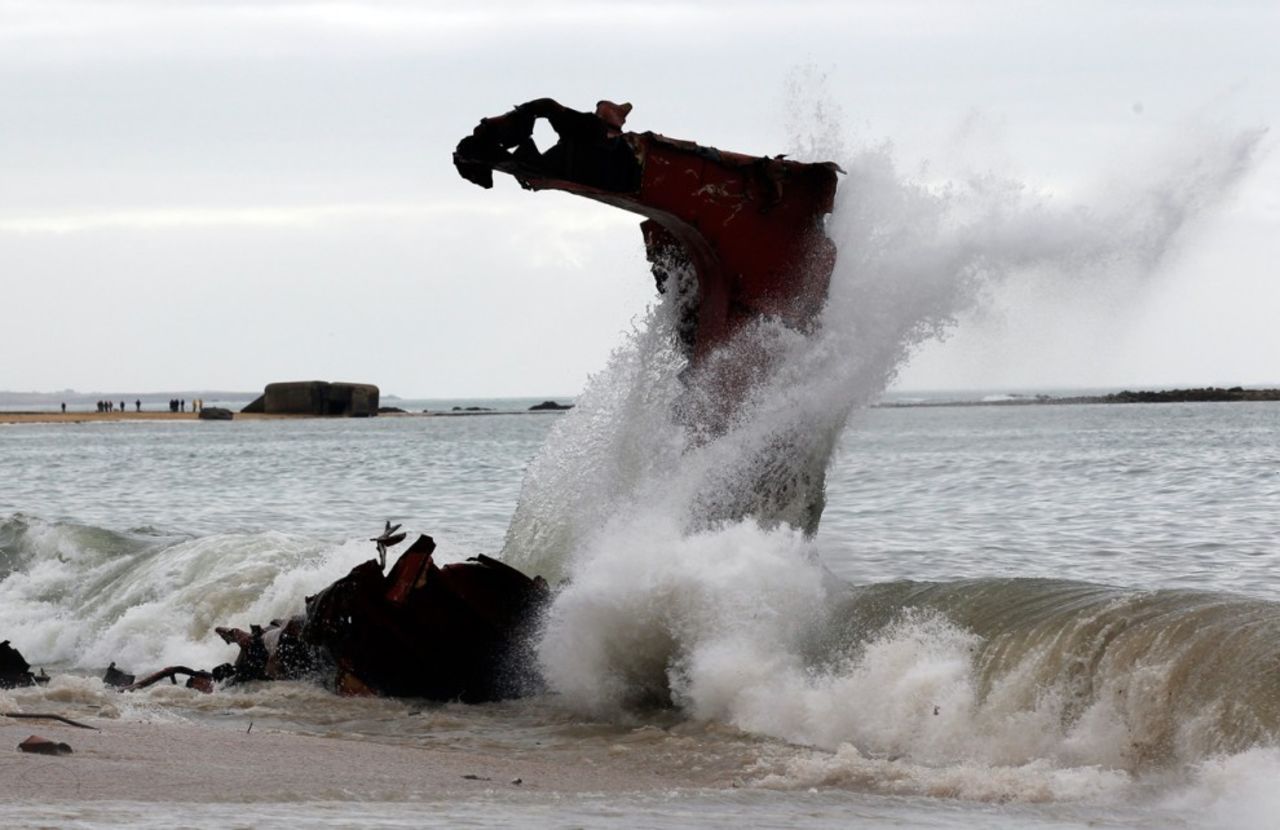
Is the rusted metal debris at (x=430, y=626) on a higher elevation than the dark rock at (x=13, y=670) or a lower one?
higher

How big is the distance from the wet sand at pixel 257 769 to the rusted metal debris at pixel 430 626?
1.43 meters

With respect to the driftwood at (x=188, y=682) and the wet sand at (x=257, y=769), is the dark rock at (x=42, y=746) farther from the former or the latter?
the driftwood at (x=188, y=682)

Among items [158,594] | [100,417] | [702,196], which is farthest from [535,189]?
[100,417]

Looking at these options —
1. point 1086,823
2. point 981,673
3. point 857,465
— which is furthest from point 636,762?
point 857,465

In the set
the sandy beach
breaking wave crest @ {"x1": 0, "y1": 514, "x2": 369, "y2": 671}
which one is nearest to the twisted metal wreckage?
breaking wave crest @ {"x1": 0, "y1": 514, "x2": 369, "y2": 671}

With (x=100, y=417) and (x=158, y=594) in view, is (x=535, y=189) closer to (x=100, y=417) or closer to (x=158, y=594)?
(x=158, y=594)

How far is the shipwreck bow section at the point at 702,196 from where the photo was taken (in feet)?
31.0

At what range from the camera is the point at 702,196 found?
32.2 ft

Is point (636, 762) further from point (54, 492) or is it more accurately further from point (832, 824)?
point (54, 492)

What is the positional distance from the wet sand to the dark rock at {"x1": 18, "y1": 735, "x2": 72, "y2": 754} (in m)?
0.05

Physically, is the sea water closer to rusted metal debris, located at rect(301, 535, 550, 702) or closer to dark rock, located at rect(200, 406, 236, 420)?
rusted metal debris, located at rect(301, 535, 550, 702)

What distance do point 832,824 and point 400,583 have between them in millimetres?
4278

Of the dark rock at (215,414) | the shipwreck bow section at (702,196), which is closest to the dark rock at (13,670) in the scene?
the shipwreck bow section at (702,196)

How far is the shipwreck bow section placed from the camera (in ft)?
31.0
